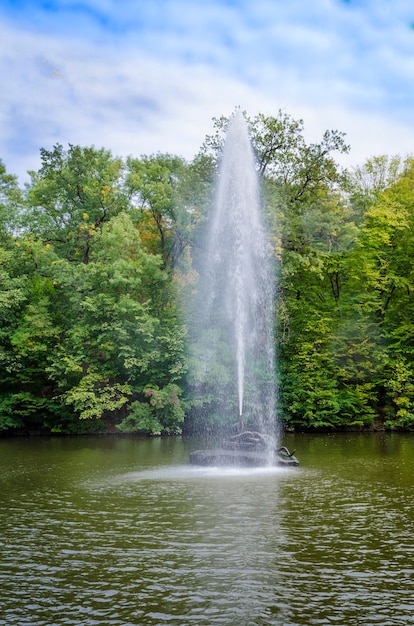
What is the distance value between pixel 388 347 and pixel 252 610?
30.2m

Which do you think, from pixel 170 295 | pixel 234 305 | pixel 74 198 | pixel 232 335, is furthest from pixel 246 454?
pixel 74 198

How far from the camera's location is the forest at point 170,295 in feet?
109

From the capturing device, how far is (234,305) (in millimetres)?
29203

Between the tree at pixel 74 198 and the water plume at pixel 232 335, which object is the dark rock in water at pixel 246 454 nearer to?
the water plume at pixel 232 335

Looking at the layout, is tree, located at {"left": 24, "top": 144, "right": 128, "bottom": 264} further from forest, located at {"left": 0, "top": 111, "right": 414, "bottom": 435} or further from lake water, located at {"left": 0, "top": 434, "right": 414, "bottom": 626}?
lake water, located at {"left": 0, "top": 434, "right": 414, "bottom": 626}

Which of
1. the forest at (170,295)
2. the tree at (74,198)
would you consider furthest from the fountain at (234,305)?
the tree at (74,198)

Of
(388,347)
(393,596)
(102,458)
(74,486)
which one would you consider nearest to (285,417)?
(388,347)

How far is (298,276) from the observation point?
39000mm

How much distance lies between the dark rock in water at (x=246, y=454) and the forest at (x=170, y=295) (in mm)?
11149

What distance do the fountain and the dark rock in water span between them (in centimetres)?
767

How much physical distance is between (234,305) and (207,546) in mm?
19089

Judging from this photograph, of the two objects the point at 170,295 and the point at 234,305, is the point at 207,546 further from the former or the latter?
the point at 170,295

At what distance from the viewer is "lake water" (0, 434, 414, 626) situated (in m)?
7.77

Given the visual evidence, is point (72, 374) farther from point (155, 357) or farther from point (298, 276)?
point (298, 276)
